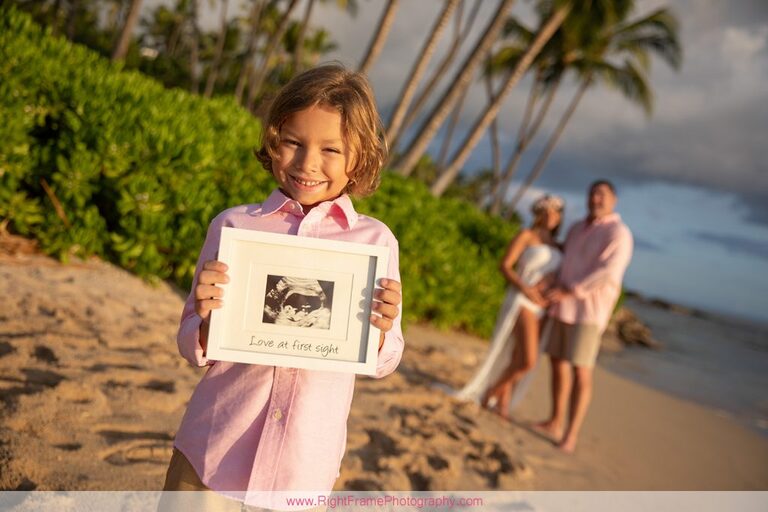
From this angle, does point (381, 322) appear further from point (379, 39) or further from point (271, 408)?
point (379, 39)

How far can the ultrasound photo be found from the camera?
1.48 m

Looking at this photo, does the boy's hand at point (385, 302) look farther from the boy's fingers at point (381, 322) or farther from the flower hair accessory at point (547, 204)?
the flower hair accessory at point (547, 204)

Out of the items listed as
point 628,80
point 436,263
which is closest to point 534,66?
point 628,80

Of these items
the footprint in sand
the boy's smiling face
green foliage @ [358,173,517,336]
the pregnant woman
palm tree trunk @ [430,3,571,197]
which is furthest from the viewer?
palm tree trunk @ [430,3,571,197]

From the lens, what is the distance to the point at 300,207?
1589 millimetres

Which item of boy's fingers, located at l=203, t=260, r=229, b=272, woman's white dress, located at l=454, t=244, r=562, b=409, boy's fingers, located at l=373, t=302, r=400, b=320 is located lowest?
woman's white dress, located at l=454, t=244, r=562, b=409

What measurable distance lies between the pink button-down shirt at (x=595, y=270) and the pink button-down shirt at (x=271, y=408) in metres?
3.51

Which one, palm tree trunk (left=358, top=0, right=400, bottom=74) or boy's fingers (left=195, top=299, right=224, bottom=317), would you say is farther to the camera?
palm tree trunk (left=358, top=0, right=400, bottom=74)

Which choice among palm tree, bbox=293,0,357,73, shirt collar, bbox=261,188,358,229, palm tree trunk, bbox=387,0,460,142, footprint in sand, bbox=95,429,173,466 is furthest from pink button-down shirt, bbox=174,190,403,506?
palm tree, bbox=293,0,357,73

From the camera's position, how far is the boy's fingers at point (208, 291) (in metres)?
1.42

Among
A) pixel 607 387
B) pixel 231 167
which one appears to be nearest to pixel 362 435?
pixel 231 167

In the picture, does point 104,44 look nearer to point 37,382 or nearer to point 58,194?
point 58,194

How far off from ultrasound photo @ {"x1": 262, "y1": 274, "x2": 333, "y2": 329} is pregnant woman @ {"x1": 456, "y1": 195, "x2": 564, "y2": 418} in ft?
12.6

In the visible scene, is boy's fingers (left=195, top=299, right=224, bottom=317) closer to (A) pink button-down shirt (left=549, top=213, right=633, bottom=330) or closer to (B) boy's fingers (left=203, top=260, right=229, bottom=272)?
(B) boy's fingers (left=203, top=260, right=229, bottom=272)
